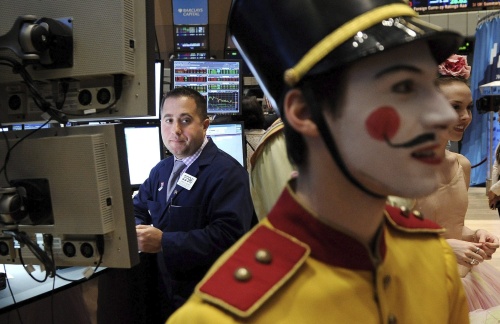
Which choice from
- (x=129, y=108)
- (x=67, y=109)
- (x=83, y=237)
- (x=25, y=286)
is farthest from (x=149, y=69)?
(x=25, y=286)

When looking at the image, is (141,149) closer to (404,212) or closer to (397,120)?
(404,212)

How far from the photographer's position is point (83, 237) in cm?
135

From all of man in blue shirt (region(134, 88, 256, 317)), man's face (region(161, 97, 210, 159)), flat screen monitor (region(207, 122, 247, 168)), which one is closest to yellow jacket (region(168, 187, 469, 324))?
man in blue shirt (region(134, 88, 256, 317))

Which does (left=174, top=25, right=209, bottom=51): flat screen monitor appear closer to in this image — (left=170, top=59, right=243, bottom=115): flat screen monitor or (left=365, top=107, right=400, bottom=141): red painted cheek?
(left=170, top=59, right=243, bottom=115): flat screen monitor

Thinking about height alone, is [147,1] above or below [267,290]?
above

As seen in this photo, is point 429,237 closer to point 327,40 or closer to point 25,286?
point 327,40

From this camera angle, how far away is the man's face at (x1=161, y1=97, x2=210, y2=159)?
8.09 ft

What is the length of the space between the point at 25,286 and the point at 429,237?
1552 millimetres

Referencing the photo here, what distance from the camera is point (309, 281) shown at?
2.54ft

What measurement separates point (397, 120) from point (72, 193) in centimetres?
90

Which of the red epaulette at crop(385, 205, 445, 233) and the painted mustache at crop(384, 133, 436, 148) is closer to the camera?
the painted mustache at crop(384, 133, 436, 148)

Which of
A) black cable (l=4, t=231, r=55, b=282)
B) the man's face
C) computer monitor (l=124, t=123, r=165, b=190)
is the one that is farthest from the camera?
computer monitor (l=124, t=123, r=165, b=190)

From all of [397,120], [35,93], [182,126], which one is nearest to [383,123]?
[397,120]

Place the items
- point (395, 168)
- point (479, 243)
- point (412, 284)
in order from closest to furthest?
point (395, 168) → point (412, 284) → point (479, 243)
